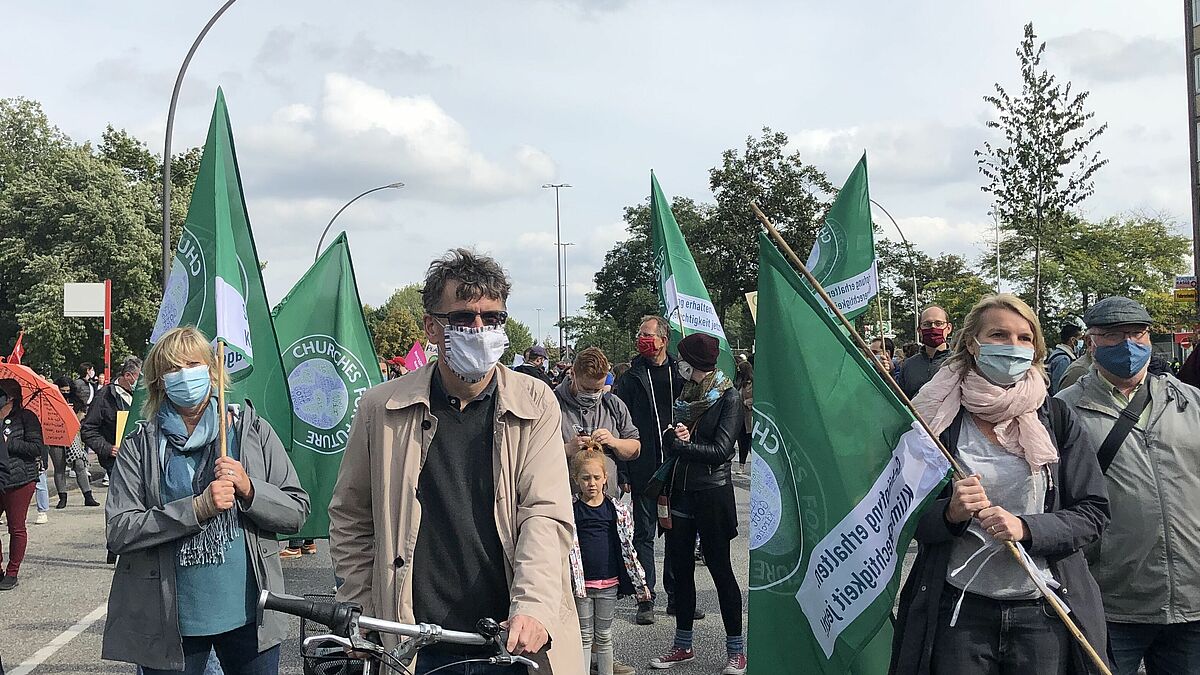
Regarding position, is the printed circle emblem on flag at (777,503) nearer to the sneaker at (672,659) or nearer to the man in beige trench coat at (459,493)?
the man in beige trench coat at (459,493)

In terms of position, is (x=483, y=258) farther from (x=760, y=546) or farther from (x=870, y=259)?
(x=870, y=259)

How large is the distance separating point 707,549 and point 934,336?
8.32 feet

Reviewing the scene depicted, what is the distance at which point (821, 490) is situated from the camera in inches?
168

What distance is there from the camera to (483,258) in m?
3.28

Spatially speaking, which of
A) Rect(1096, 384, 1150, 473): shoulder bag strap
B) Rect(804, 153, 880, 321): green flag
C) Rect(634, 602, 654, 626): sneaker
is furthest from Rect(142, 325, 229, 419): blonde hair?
Rect(804, 153, 880, 321): green flag

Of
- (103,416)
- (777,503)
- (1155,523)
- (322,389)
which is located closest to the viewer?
(1155,523)

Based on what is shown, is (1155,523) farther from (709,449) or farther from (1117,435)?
(709,449)

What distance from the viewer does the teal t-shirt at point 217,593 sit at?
393 cm

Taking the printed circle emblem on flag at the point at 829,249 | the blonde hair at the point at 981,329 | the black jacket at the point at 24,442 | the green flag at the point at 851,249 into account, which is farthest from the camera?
the printed circle emblem on flag at the point at 829,249

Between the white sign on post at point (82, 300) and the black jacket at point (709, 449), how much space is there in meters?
17.4

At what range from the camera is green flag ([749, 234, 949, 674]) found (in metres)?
3.96

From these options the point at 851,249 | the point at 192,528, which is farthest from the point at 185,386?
the point at 851,249

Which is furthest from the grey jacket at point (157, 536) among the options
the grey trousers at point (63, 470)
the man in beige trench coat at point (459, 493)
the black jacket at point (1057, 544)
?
the grey trousers at point (63, 470)

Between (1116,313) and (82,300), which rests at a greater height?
(82,300)
